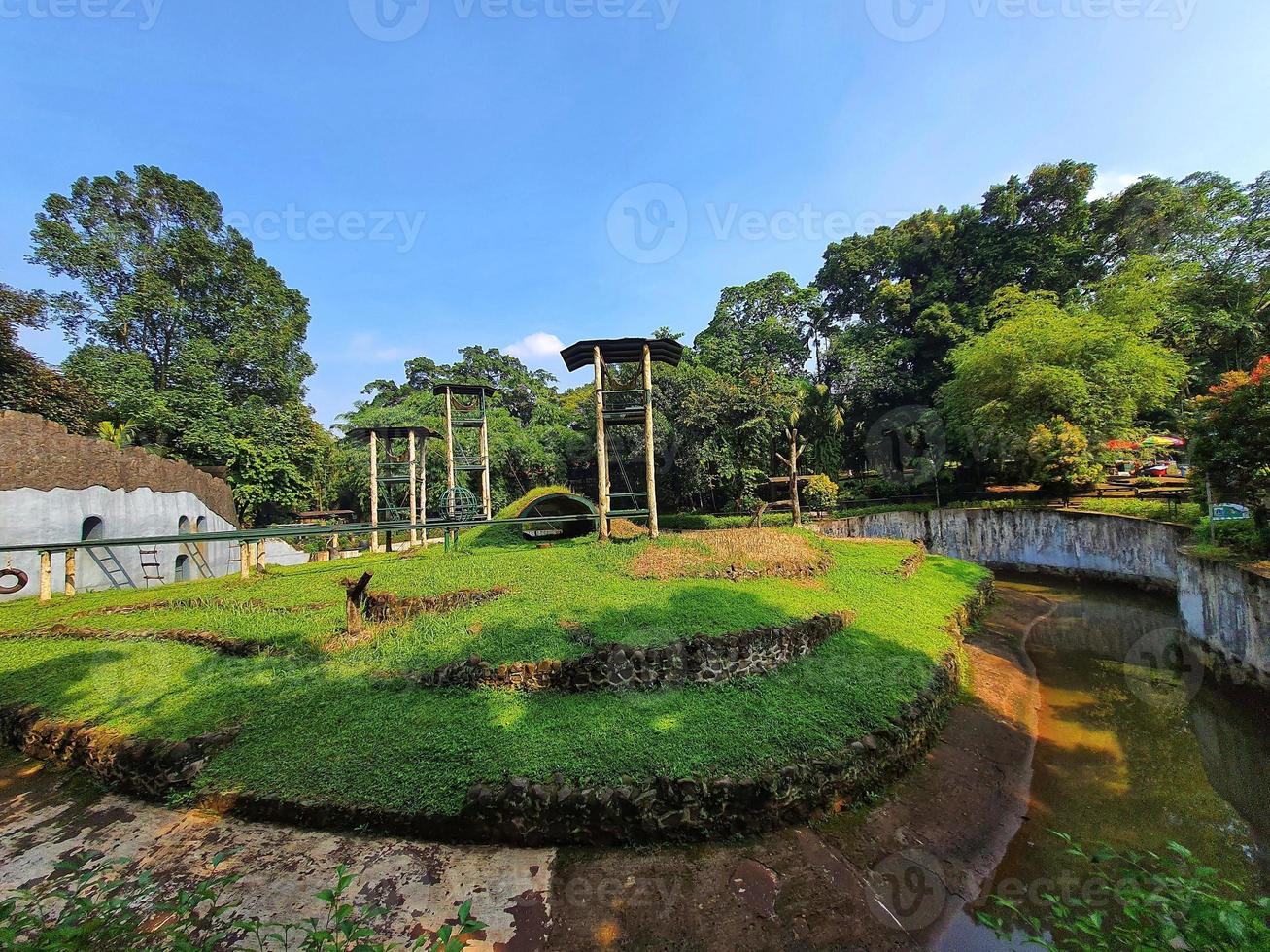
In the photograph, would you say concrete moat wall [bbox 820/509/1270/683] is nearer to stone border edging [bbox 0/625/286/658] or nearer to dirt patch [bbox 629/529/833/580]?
dirt patch [bbox 629/529/833/580]

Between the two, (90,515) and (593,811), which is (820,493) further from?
(90,515)

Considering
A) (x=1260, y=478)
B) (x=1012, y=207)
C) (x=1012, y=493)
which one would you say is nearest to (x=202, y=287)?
(x=1260, y=478)

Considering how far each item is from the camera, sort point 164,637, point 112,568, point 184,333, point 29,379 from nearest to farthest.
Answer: point 164,637 < point 112,568 < point 29,379 < point 184,333

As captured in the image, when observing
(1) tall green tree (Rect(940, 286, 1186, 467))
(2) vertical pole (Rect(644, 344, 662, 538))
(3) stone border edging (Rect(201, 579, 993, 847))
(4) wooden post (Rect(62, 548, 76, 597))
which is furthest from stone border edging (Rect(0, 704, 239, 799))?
(1) tall green tree (Rect(940, 286, 1186, 467))

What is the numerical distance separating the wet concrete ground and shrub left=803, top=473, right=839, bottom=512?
16.4 m

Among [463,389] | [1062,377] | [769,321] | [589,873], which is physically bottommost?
[589,873]

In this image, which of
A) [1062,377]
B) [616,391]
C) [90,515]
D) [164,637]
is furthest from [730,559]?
[1062,377]

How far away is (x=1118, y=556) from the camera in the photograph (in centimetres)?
1323

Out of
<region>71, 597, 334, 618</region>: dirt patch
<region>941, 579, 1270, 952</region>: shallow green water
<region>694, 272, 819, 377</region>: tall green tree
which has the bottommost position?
<region>941, 579, 1270, 952</region>: shallow green water

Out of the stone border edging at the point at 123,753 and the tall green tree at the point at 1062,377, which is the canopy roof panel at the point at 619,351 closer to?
the stone border edging at the point at 123,753

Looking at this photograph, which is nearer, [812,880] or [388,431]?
[812,880]

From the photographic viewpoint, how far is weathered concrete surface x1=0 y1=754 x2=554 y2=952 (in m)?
3.08

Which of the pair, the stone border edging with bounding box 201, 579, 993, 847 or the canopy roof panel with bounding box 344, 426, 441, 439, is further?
the canopy roof panel with bounding box 344, 426, 441, 439

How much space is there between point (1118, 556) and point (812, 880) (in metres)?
15.4
